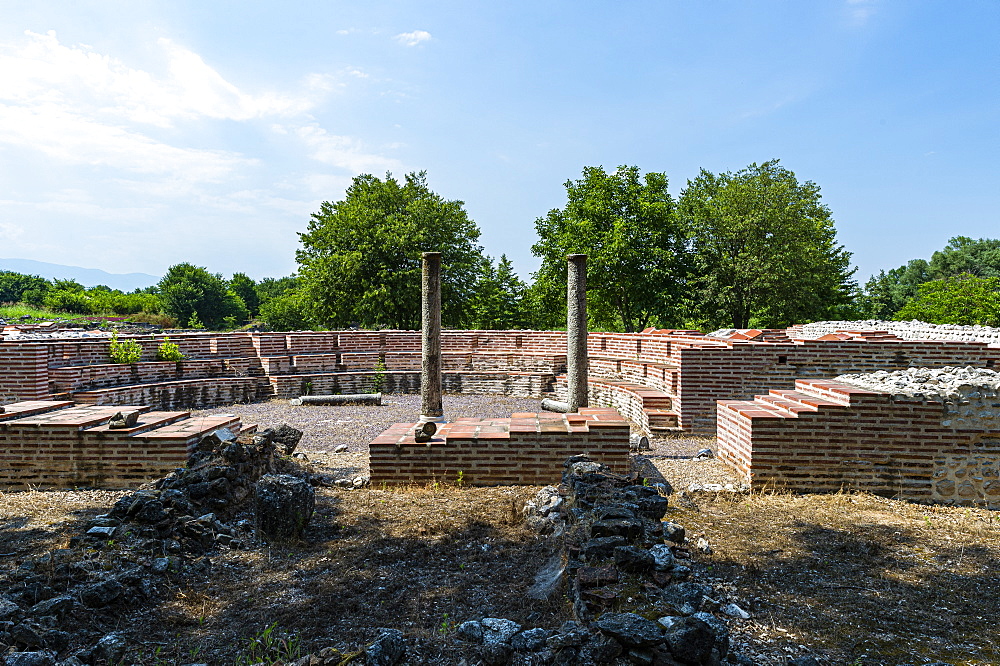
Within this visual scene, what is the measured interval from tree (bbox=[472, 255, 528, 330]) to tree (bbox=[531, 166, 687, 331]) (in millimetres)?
2458

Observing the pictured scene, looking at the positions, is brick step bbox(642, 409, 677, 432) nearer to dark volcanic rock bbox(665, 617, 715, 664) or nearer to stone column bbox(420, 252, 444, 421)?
stone column bbox(420, 252, 444, 421)

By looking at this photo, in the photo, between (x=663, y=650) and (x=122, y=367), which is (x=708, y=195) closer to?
(x=122, y=367)

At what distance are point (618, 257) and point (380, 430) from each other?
1519cm

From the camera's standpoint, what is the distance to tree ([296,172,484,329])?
22.9 meters

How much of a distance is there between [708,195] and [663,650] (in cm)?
2958

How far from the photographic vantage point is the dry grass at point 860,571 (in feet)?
10.3

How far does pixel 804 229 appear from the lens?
25.4 m

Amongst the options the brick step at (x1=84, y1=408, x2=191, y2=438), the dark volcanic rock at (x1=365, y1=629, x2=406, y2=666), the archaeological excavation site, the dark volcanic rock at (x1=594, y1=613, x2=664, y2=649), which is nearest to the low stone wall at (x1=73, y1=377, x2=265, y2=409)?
the archaeological excavation site

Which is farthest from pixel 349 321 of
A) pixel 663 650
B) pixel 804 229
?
pixel 663 650

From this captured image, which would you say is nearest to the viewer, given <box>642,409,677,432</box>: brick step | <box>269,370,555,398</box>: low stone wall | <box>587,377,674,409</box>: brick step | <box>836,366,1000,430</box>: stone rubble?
<box>836,366,1000,430</box>: stone rubble

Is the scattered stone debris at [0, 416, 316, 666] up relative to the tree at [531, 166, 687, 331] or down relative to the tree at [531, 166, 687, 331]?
down

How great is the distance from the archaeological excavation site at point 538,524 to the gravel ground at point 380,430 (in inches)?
4.1

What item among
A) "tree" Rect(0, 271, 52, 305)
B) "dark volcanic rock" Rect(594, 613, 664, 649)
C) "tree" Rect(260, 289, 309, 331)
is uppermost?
"tree" Rect(0, 271, 52, 305)

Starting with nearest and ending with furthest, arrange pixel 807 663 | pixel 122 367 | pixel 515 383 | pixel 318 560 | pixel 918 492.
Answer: pixel 807 663, pixel 318 560, pixel 918 492, pixel 122 367, pixel 515 383
